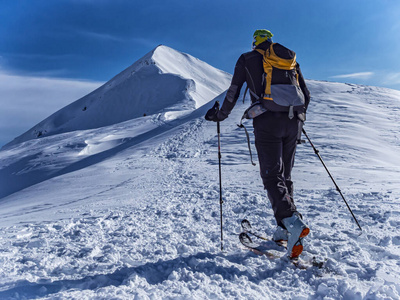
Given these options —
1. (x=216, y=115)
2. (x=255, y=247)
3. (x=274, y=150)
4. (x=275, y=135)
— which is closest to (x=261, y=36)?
(x=216, y=115)

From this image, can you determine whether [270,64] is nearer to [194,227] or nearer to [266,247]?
[266,247]

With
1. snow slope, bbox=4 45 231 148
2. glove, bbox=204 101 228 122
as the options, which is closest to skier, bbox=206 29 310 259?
glove, bbox=204 101 228 122

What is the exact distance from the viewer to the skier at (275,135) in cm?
301

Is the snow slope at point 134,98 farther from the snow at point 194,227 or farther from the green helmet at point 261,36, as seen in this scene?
the green helmet at point 261,36

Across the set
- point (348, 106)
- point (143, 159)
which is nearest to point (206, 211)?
point (143, 159)

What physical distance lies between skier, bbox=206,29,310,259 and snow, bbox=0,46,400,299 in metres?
0.41

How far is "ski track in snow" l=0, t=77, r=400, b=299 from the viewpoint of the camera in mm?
2465

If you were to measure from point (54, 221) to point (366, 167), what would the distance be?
21.7ft

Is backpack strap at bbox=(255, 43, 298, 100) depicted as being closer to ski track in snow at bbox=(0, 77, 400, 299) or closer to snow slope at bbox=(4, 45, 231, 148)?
ski track in snow at bbox=(0, 77, 400, 299)

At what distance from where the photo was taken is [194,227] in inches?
156

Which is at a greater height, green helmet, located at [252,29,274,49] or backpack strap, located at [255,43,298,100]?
green helmet, located at [252,29,274,49]

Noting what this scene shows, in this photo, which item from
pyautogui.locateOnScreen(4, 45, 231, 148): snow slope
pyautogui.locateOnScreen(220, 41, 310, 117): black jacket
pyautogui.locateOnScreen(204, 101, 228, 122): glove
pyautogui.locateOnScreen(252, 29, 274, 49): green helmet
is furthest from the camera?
pyautogui.locateOnScreen(4, 45, 231, 148): snow slope

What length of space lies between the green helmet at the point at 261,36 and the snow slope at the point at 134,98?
99.4 ft

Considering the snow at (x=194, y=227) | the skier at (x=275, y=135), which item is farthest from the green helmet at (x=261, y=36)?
the snow at (x=194, y=227)
